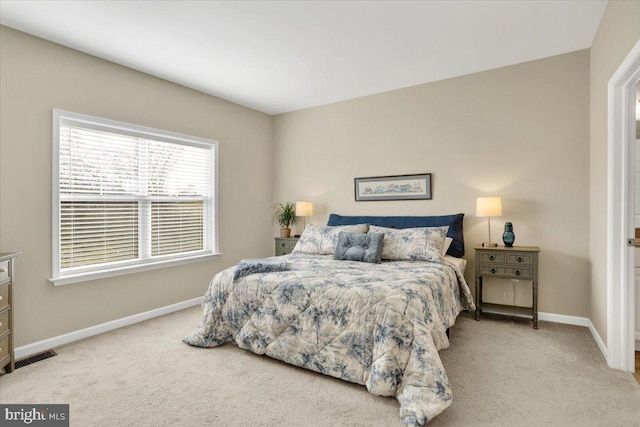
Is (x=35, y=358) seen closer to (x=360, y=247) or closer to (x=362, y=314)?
(x=362, y=314)

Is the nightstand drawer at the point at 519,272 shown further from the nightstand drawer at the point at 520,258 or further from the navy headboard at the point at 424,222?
the navy headboard at the point at 424,222

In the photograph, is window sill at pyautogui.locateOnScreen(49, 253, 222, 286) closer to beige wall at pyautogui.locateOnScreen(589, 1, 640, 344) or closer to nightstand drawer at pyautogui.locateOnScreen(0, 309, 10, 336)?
nightstand drawer at pyautogui.locateOnScreen(0, 309, 10, 336)

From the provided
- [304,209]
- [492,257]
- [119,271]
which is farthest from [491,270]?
[119,271]

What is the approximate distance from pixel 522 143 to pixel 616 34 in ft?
4.41

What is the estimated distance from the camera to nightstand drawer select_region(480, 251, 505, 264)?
3467mm

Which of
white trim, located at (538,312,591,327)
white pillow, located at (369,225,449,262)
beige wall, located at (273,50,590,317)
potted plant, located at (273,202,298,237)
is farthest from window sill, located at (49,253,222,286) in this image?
white trim, located at (538,312,591,327)

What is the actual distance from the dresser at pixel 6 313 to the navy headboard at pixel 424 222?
325 cm

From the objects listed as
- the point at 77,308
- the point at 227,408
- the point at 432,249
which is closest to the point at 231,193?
the point at 77,308

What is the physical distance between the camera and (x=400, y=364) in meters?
2.05

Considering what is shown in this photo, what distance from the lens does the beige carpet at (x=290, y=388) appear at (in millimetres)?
1956

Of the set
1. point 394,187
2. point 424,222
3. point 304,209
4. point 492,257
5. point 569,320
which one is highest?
Answer: point 394,187

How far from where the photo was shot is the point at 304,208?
489 centimetres

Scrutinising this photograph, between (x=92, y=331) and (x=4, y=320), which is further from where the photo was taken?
(x=92, y=331)

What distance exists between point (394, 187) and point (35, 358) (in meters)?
3.94
